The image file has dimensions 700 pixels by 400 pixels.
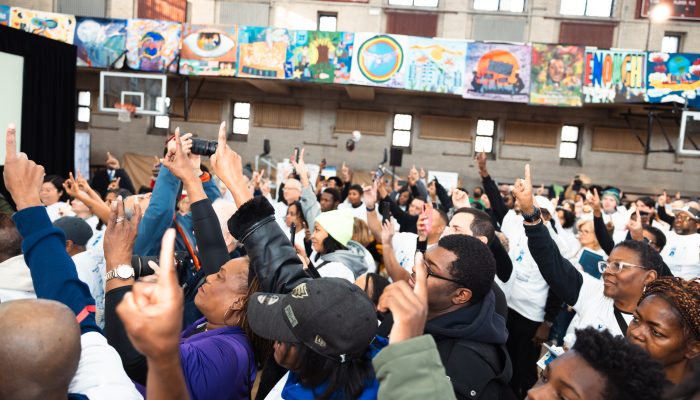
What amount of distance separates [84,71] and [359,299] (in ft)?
61.8

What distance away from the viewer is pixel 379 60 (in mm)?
13828

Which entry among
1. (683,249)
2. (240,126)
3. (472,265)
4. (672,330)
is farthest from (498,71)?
(672,330)

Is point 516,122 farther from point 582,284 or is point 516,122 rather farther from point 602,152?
point 582,284

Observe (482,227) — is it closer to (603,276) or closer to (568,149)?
(603,276)

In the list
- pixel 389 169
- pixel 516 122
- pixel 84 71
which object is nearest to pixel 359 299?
pixel 389 169

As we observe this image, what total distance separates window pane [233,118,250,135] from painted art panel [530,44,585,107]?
9.27m

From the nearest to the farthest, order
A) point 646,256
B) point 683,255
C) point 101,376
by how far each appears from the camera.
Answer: point 101,376
point 646,256
point 683,255

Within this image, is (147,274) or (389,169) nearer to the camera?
(147,274)

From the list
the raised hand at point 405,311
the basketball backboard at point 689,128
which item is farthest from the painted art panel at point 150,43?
the raised hand at point 405,311

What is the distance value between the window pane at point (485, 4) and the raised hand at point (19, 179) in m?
17.4

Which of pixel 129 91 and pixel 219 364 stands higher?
pixel 129 91

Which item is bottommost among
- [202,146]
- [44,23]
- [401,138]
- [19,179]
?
[19,179]

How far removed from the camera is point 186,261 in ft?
9.48

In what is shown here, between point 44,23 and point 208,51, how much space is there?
4467 mm
